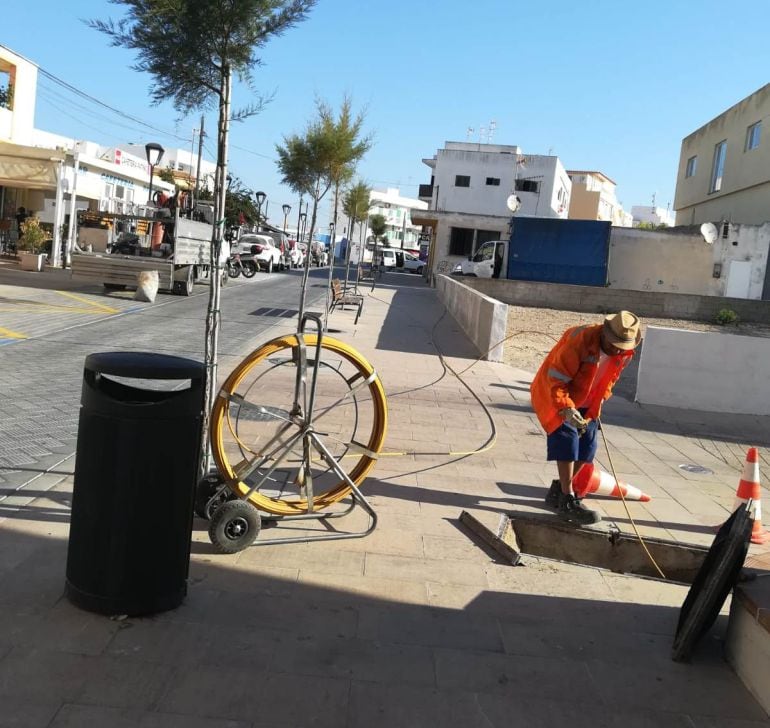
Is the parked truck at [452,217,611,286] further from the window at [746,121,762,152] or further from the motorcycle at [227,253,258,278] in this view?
the motorcycle at [227,253,258,278]

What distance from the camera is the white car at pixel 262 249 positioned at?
3716 centimetres

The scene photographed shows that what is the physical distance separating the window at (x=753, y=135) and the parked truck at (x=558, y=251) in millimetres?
7072

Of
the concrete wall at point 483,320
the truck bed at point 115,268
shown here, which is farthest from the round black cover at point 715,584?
the truck bed at point 115,268

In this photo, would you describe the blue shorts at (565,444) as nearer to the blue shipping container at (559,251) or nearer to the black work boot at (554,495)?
the black work boot at (554,495)

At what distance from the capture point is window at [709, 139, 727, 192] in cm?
3688

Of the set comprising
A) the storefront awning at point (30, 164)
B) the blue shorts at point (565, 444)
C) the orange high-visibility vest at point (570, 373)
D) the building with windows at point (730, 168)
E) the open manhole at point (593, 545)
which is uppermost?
the building with windows at point (730, 168)

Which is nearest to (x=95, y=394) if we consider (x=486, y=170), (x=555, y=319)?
(x=555, y=319)

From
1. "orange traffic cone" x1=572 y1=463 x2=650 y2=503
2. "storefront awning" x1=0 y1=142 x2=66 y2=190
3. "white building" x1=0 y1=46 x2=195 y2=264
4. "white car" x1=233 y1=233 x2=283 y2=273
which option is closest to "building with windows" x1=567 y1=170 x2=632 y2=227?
"white car" x1=233 y1=233 x2=283 y2=273

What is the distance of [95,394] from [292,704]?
153cm

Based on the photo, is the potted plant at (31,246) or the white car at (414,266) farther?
the white car at (414,266)

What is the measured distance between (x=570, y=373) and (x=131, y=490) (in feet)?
10.5

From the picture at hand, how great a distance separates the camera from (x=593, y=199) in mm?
80625

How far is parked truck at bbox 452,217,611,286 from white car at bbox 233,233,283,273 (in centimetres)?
1148

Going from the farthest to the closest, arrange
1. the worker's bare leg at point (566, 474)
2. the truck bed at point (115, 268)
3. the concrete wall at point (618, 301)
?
the concrete wall at point (618, 301)
the truck bed at point (115, 268)
the worker's bare leg at point (566, 474)
